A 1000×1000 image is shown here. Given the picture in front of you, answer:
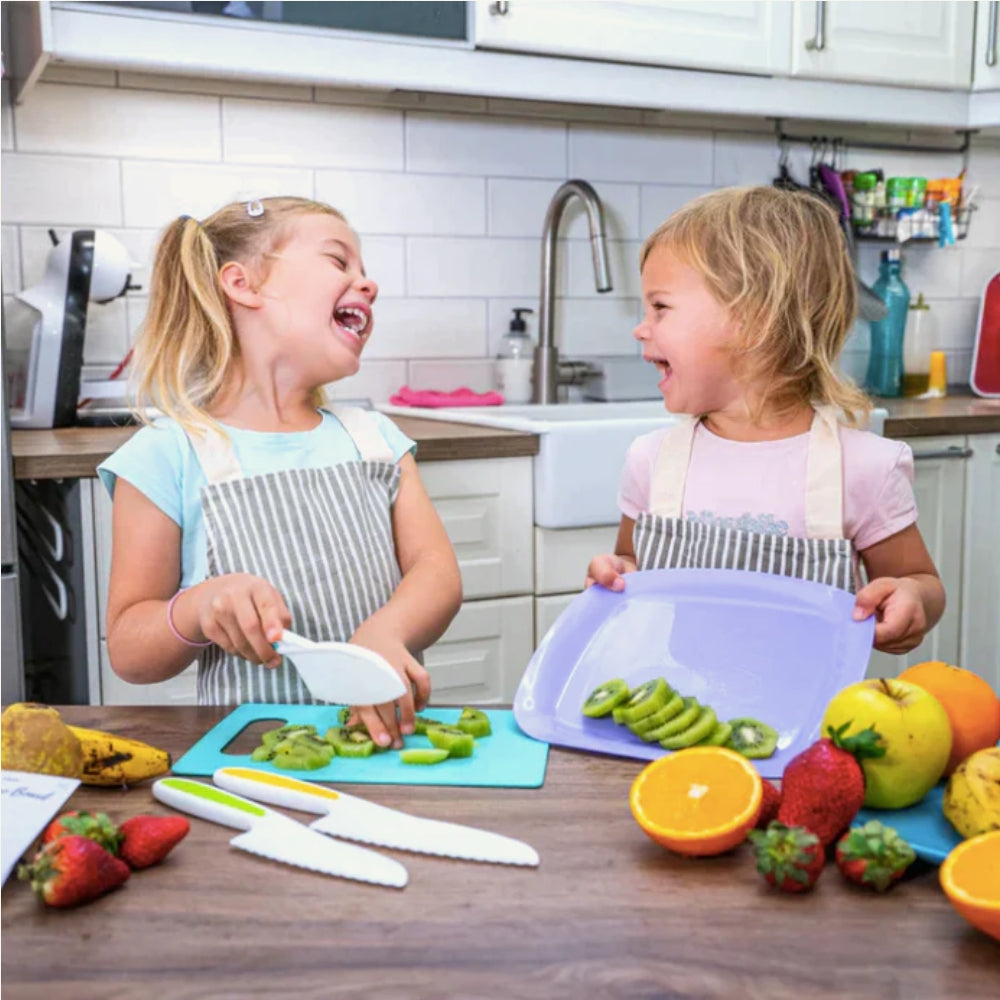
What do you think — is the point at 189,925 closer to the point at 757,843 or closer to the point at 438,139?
the point at 757,843

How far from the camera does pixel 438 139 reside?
94.6 inches

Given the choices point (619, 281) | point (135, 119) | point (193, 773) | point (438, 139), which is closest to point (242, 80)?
point (135, 119)

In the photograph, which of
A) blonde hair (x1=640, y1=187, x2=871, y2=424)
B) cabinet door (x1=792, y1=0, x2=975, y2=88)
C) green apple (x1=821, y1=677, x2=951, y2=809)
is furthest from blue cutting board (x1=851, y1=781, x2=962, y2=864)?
cabinet door (x1=792, y1=0, x2=975, y2=88)

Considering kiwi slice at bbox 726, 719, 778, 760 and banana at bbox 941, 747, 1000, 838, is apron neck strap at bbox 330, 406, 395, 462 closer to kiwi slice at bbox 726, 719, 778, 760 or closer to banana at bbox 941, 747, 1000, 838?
kiwi slice at bbox 726, 719, 778, 760

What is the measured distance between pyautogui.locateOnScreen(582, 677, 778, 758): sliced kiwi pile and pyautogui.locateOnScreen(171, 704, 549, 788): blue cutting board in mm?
61

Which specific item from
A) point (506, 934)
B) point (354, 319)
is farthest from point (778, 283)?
point (506, 934)

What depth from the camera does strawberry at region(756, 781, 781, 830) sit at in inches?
25.3

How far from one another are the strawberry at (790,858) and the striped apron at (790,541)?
640mm

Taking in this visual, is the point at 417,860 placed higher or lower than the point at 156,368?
lower

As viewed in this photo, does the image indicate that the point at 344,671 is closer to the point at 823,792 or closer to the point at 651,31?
the point at 823,792

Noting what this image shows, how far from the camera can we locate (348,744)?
80cm

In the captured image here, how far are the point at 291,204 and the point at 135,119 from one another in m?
1.00

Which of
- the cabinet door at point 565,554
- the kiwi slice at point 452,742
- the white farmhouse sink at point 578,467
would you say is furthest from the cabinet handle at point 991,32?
the kiwi slice at point 452,742

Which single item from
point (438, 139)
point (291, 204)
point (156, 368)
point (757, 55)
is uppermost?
point (757, 55)
